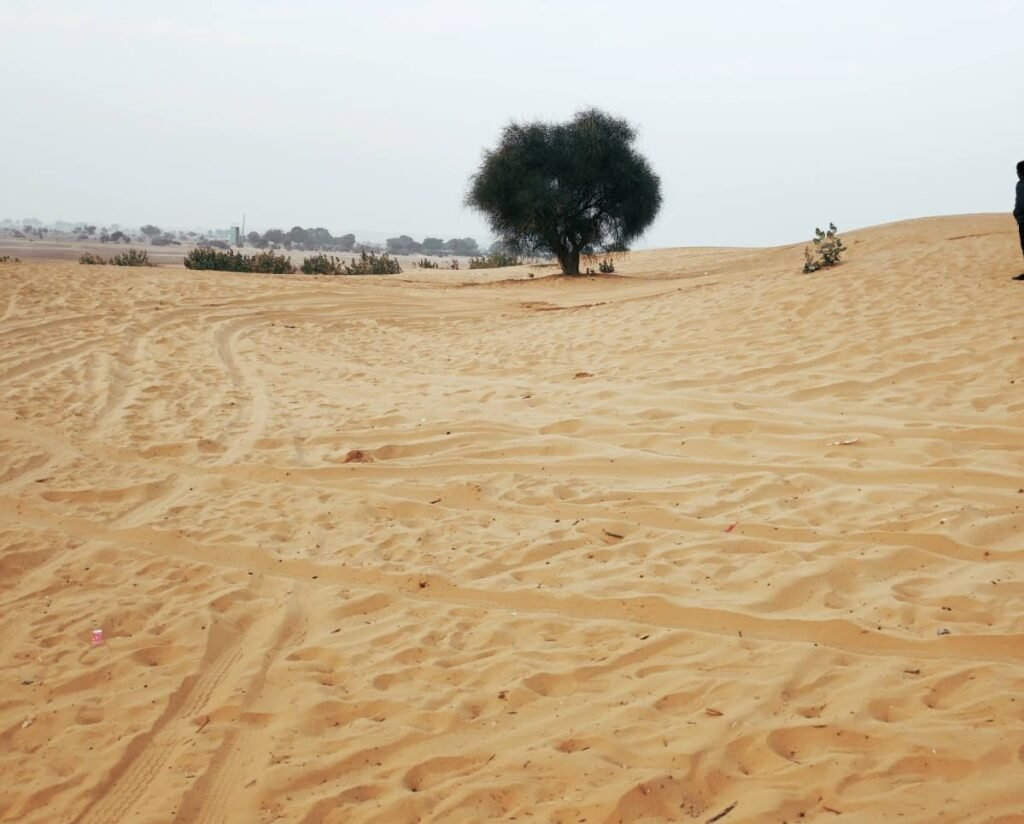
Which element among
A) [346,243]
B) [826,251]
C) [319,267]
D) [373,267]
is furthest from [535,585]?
[346,243]

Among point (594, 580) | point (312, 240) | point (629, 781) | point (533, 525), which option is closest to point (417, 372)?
point (533, 525)

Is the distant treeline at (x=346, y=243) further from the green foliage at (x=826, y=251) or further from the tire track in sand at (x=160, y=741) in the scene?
the tire track in sand at (x=160, y=741)

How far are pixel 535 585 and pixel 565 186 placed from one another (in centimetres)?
1921

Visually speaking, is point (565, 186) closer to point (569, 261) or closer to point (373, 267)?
point (569, 261)

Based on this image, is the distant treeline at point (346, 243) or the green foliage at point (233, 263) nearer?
the green foliage at point (233, 263)

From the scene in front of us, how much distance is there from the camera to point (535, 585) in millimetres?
4250

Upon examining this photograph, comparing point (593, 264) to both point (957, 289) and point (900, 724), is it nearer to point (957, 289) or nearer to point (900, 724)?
point (957, 289)

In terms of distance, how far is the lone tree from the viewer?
22297mm

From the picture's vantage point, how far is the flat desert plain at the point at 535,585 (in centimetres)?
284

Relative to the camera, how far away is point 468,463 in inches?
241

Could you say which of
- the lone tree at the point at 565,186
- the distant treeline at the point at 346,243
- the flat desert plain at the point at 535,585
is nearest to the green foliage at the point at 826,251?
the flat desert plain at the point at 535,585

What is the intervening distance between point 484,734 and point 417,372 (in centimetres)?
659

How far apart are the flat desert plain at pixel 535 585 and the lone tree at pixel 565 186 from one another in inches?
538

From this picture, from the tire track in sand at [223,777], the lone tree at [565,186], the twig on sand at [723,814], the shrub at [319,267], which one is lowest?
the tire track in sand at [223,777]
